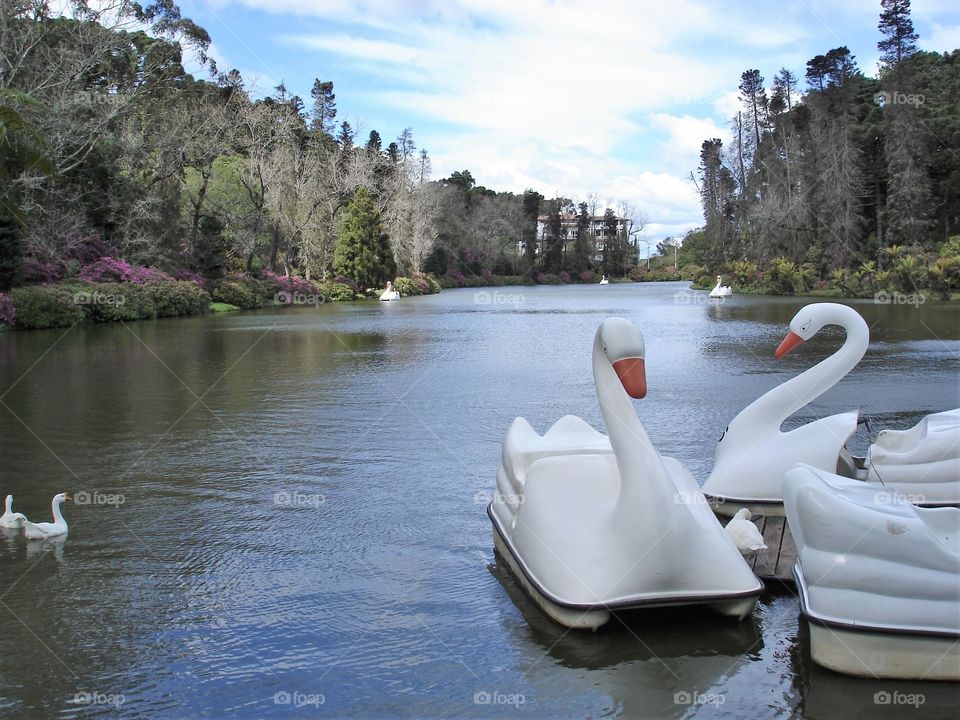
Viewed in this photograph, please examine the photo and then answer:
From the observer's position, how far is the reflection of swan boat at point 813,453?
672 cm

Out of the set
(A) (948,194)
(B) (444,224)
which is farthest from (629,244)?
(A) (948,194)

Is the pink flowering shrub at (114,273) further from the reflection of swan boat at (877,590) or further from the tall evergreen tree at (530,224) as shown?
the tall evergreen tree at (530,224)

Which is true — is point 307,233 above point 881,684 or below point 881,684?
above

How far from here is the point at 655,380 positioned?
584 inches

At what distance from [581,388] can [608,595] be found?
9.38m

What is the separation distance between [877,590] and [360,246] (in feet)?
164

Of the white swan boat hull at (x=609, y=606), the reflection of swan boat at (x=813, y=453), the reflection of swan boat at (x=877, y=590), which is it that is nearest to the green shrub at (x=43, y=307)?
the reflection of swan boat at (x=813, y=453)

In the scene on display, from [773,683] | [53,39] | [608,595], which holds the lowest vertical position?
[773,683]

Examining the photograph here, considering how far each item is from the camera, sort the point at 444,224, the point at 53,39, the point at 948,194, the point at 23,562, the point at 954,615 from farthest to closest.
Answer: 1. the point at 444,224
2. the point at 948,194
3. the point at 53,39
4. the point at 23,562
5. the point at 954,615

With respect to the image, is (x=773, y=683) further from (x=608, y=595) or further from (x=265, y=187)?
(x=265, y=187)

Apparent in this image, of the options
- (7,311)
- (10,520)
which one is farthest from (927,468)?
(7,311)

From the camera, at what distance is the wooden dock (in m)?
5.65

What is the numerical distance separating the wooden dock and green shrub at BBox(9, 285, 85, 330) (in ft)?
78.3

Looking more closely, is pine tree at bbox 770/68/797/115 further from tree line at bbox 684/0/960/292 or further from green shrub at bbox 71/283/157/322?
green shrub at bbox 71/283/157/322
